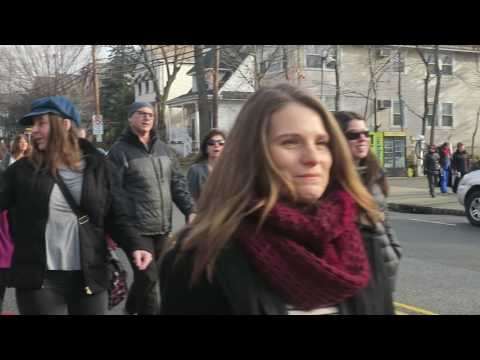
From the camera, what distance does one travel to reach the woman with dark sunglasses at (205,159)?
20.5ft

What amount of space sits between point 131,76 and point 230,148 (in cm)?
5651

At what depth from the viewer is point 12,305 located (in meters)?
6.33

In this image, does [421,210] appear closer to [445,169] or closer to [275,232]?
[445,169]

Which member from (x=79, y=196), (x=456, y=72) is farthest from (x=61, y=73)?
(x=79, y=196)

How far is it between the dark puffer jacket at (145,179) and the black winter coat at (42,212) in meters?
1.50

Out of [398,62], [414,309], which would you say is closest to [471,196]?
[414,309]


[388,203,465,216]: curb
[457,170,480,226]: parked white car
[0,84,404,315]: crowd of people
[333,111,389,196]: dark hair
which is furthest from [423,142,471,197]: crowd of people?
→ [0,84,404,315]: crowd of people

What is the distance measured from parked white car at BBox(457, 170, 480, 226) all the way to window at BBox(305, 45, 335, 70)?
69.3 feet

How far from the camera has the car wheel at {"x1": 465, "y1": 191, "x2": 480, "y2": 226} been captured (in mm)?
12430

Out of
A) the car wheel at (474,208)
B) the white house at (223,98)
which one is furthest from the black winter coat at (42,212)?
the white house at (223,98)

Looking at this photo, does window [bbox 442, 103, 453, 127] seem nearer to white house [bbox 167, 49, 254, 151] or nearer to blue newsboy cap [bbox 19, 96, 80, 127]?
white house [bbox 167, 49, 254, 151]

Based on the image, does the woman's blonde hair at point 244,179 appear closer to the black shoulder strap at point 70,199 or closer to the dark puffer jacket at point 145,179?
the black shoulder strap at point 70,199

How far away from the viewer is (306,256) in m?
1.62
